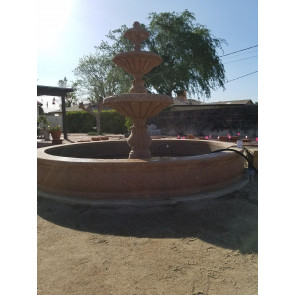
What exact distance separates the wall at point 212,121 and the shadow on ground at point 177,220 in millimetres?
14571

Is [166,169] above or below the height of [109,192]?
above

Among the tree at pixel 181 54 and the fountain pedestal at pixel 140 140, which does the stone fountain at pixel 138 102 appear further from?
A: the tree at pixel 181 54

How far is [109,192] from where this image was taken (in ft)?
13.4

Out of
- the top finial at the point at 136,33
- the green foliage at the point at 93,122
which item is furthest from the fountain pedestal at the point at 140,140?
the green foliage at the point at 93,122

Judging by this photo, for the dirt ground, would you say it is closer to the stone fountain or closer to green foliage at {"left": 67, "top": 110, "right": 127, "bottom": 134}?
the stone fountain

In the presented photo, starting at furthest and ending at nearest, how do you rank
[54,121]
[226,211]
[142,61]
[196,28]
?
1. [54,121]
2. [196,28]
3. [142,61]
4. [226,211]

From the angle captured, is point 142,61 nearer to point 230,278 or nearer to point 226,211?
point 226,211

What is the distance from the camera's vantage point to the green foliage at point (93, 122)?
2900cm

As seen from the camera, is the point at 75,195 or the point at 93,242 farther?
the point at 75,195

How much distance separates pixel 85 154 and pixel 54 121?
28712 millimetres

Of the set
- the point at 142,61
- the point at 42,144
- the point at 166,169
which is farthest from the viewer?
the point at 42,144

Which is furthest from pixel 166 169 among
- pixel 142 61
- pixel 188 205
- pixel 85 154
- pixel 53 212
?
pixel 85 154

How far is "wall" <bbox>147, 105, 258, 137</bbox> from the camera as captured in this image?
17447mm

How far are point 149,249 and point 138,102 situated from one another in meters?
3.07
